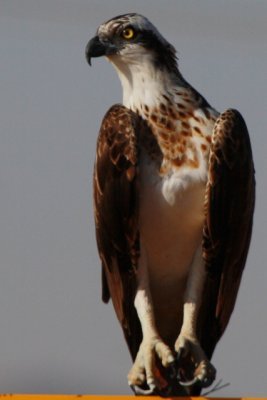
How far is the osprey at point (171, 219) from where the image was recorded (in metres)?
7.27

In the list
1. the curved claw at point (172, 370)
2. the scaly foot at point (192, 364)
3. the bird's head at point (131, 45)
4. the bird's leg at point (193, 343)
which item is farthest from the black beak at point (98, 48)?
the curved claw at point (172, 370)

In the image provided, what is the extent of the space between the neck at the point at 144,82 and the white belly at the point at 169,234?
512 millimetres

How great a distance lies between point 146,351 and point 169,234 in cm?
77

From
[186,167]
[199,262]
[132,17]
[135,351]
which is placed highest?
[132,17]

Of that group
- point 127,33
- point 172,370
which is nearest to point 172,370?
point 172,370

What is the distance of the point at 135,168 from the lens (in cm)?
726

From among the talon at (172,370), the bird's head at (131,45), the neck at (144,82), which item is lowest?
the talon at (172,370)

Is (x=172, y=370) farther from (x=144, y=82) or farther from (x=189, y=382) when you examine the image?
(x=144, y=82)

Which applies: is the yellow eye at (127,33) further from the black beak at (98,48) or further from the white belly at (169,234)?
the white belly at (169,234)

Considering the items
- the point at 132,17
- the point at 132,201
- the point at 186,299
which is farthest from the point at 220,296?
the point at 132,17

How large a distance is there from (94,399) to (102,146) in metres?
2.69

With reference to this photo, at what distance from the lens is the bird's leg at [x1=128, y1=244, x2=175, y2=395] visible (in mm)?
6969

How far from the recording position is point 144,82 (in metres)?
7.70

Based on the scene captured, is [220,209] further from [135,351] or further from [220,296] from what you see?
[135,351]
